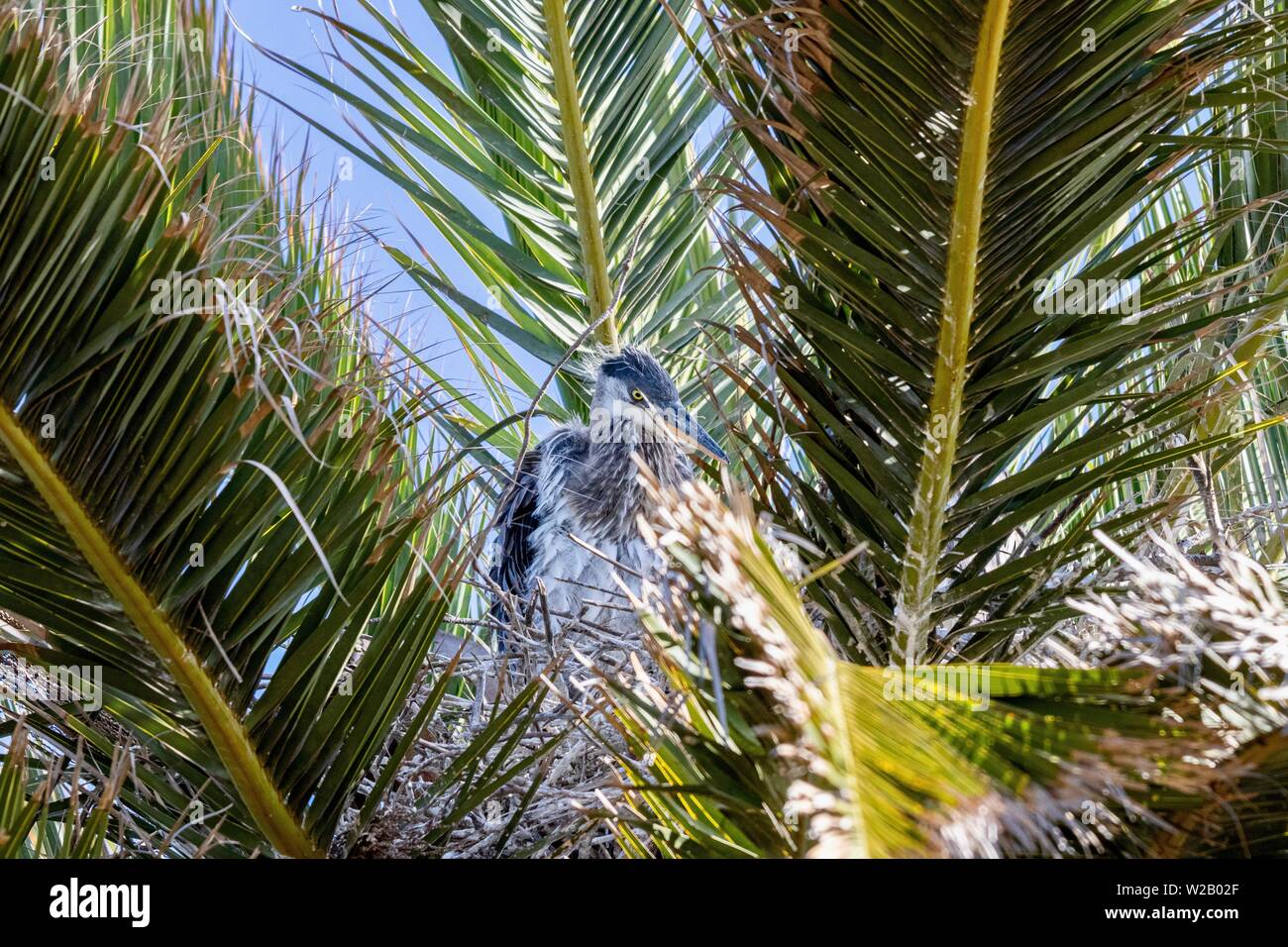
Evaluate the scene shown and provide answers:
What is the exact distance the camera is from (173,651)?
1.92 metres

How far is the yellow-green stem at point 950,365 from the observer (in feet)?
6.44

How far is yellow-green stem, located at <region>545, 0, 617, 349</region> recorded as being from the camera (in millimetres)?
3576

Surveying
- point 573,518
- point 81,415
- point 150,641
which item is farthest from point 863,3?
point 573,518

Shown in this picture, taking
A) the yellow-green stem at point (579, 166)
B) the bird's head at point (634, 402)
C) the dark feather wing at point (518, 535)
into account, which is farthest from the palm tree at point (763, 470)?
the dark feather wing at point (518, 535)

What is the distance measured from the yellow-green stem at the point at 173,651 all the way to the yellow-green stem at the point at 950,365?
101cm

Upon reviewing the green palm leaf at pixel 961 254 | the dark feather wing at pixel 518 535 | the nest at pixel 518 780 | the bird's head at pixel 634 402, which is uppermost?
the bird's head at pixel 634 402

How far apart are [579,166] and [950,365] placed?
6.10ft

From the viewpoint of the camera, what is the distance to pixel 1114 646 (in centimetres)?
160

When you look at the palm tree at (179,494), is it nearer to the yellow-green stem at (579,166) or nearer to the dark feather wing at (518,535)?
the yellow-green stem at (579,166)

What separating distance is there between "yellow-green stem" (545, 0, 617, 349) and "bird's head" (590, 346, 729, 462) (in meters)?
0.65

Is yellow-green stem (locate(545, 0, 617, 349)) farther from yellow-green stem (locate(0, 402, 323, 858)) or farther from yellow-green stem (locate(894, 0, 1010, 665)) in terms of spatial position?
yellow-green stem (locate(0, 402, 323, 858))

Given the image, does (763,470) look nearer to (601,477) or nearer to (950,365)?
(950,365)

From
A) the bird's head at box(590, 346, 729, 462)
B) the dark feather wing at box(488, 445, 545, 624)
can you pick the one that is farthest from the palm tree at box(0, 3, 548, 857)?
the dark feather wing at box(488, 445, 545, 624)

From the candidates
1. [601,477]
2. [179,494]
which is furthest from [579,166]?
[179,494]
